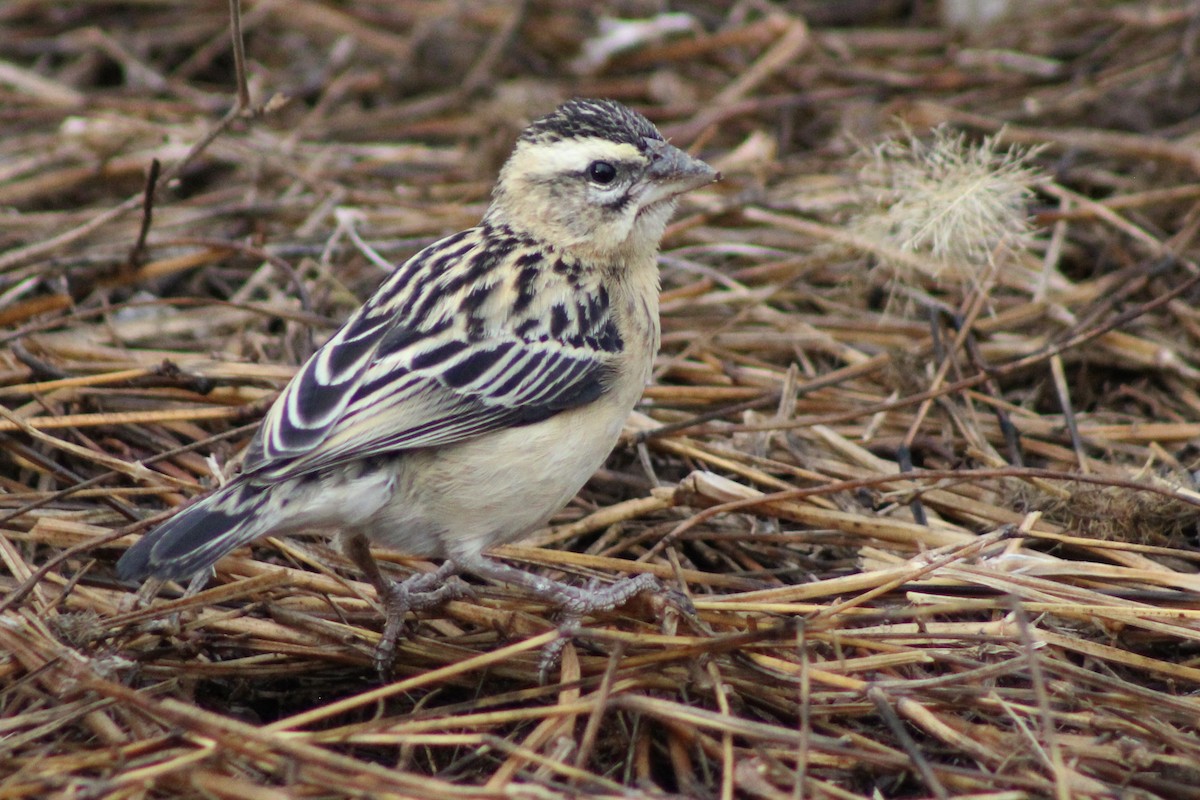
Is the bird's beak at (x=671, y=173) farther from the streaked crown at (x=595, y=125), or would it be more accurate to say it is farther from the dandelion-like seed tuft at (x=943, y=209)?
the dandelion-like seed tuft at (x=943, y=209)

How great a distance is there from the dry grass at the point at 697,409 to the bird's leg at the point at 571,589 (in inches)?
3.4

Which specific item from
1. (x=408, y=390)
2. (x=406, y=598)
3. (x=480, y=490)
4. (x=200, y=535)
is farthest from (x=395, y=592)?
(x=200, y=535)

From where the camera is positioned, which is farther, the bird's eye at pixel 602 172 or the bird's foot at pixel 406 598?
the bird's eye at pixel 602 172

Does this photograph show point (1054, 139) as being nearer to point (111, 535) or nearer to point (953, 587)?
point (953, 587)

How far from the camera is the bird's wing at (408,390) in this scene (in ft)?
14.5

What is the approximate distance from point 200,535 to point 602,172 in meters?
2.20

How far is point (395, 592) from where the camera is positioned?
4809 millimetres

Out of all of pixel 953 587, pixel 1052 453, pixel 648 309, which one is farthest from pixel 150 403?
pixel 1052 453

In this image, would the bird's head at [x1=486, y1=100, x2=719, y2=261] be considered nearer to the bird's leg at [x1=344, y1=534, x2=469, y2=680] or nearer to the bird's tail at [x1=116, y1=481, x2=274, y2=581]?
the bird's leg at [x1=344, y1=534, x2=469, y2=680]

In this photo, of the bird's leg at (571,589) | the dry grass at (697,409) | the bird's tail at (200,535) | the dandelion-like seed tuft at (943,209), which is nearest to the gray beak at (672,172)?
the dry grass at (697,409)

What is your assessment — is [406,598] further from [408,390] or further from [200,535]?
[200,535]

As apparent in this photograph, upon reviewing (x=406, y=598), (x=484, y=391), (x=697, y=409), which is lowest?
(x=406, y=598)

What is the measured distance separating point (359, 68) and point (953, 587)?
6.23m

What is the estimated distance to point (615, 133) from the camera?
5.24 m
